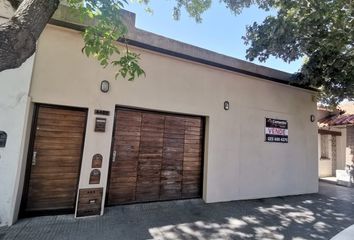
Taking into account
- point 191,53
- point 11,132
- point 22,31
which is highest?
point 191,53

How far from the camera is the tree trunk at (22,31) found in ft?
7.64

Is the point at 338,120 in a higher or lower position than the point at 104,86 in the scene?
higher

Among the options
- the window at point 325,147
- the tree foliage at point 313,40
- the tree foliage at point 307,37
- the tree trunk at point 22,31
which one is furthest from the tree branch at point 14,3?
the window at point 325,147

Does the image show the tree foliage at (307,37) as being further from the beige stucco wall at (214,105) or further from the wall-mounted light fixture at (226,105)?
the wall-mounted light fixture at (226,105)

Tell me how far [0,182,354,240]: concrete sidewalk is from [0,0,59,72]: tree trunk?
2946 millimetres

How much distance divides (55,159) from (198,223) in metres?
3.24

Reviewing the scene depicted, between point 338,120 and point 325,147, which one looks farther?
point 325,147

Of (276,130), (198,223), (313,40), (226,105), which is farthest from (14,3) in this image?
(276,130)

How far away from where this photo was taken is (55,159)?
4684 millimetres

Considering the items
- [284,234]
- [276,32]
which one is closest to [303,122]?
[276,32]

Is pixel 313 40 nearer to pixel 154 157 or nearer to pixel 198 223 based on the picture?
pixel 154 157

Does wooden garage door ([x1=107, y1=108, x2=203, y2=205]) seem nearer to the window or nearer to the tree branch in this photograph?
the tree branch

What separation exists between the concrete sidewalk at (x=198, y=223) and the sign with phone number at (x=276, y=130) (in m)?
1.97

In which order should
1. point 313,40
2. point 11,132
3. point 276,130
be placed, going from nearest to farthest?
point 11,132 < point 313,40 < point 276,130
